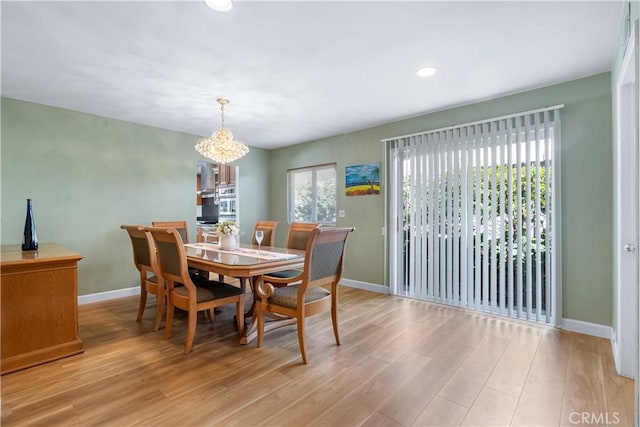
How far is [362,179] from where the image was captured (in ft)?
14.7

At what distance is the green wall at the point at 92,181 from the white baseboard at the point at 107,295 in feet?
0.18

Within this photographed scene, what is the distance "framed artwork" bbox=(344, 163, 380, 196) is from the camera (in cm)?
436

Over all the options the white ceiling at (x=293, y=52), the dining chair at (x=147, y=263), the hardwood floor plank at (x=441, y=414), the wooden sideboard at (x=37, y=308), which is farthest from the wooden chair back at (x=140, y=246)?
the hardwood floor plank at (x=441, y=414)

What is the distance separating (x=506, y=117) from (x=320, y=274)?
8.52 ft

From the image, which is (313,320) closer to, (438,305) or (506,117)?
(438,305)

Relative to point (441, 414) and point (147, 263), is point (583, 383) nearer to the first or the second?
point (441, 414)

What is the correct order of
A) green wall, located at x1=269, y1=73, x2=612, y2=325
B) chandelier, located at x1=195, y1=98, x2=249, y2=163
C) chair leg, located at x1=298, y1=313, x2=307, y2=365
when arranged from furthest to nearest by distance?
chandelier, located at x1=195, y1=98, x2=249, y2=163 → green wall, located at x1=269, y1=73, x2=612, y2=325 → chair leg, located at x1=298, y1=313, x2=307, y2=365

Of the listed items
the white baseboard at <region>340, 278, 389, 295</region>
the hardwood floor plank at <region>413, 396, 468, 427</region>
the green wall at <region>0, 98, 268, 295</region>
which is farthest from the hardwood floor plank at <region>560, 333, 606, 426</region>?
the green wall at <region>0, 98, 268, 295</region>

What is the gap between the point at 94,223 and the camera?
3836 mm

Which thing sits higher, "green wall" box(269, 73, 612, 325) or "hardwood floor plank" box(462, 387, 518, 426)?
"green wall" box(269, 73, 612, 325)

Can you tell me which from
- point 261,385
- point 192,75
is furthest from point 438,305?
point 192,75

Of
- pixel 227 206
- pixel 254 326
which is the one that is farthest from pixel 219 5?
pixel 227 206

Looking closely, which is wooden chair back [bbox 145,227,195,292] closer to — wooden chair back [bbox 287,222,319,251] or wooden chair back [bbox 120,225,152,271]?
wooden chair back [bbox 120,225,152,271]

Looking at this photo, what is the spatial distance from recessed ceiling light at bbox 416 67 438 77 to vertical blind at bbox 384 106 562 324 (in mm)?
1051
